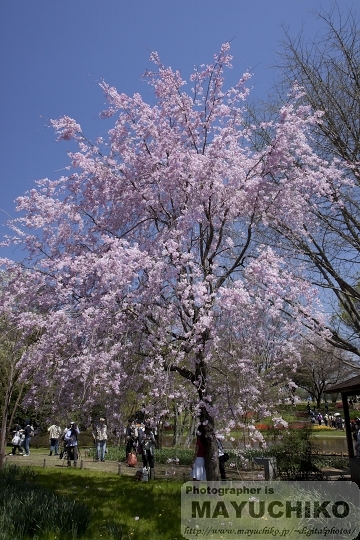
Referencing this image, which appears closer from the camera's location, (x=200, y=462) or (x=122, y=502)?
(x=122, y=502)

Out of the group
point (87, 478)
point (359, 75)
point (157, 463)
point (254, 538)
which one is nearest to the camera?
point (254, 538)

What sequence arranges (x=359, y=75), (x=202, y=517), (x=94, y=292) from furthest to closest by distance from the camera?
1. (x=359, y=75)
2. (x=94, y=292)
3. (x=202, y=517)

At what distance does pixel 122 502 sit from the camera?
303 inches

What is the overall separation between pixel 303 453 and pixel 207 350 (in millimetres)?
6624

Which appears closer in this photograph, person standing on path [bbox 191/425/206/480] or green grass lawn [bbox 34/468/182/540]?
green grass lawn [bbox 34/468/182/540]

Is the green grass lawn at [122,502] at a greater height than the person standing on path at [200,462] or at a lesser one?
lesser

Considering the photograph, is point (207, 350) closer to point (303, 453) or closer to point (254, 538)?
point (254, 538)

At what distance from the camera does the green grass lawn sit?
5.48 m

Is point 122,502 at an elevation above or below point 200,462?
below

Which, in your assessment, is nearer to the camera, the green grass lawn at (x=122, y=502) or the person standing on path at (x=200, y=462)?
the green grass lawn at (x=122, y=502)

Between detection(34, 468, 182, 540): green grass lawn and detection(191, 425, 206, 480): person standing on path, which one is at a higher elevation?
detection(191, 425, 206, 480): person standing on path

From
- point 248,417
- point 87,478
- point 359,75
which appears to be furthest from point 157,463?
point 359,75

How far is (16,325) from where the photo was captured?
23.9 feet

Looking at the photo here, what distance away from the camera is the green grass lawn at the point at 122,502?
5484 mm
